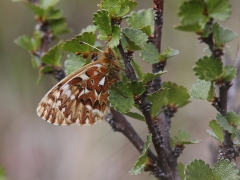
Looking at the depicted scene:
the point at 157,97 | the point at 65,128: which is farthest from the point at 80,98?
the point at 65,128

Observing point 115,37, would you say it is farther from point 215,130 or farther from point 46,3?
point 46,3

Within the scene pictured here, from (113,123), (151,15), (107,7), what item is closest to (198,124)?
(113,123)

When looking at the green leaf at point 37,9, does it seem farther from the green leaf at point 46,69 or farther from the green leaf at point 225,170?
the green leaf at point 225,170

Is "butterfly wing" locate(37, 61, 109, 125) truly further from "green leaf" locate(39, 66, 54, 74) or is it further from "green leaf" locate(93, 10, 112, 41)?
"green leaf" locate(93, 10, 112, 41)

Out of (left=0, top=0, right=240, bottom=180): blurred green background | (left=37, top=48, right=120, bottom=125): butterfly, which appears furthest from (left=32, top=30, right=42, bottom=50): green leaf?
(left=0, top=0, right=240, bottom=180): blurred green background

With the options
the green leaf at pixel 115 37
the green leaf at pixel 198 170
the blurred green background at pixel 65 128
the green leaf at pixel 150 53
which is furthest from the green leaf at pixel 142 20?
the blurred green background at pixel 65 128

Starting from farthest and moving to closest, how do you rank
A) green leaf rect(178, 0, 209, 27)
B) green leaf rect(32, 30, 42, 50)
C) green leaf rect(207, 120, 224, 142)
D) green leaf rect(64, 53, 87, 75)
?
green leaf rect(32, 30, 42, 50)
green leaf rect(64, 53, 87, 75)
green leaf rect(207, 120, 224, 142)
green leaf rect(178, 0, 209, 27)
